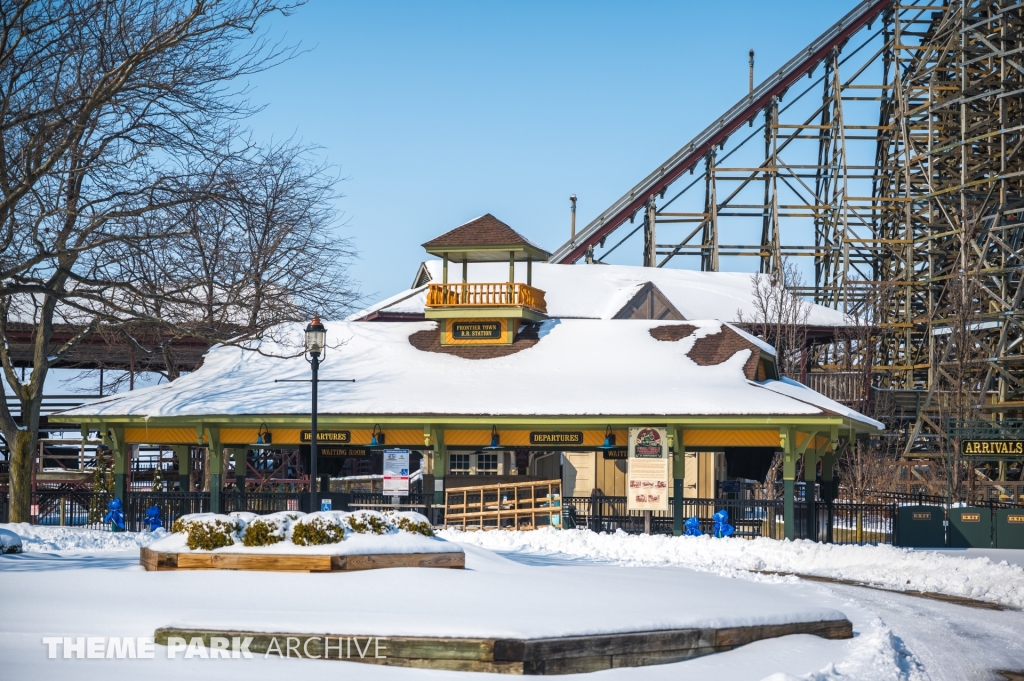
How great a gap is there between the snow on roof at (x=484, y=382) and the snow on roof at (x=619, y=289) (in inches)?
541

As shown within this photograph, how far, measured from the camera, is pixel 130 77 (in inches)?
754

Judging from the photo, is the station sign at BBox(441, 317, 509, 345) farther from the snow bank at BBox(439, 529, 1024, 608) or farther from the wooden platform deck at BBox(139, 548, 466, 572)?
the wooden platform deck at BBox(139, 548, 466, 572)

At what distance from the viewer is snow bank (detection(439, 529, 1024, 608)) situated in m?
20.8

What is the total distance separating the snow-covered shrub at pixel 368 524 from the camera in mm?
15555

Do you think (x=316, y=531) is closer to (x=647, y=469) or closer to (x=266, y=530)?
(x=266, y=530)

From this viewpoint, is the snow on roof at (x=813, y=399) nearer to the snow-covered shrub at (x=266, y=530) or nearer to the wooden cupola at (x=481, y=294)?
the wooden cupola at (x=481, y=294)

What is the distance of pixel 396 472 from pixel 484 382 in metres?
3.54

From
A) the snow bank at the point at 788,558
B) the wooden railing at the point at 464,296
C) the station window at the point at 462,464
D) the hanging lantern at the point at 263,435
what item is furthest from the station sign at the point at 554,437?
the station window at the point at 462,464

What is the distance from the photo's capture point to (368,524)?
15.6 metres

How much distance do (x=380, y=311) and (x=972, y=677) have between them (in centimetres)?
3802

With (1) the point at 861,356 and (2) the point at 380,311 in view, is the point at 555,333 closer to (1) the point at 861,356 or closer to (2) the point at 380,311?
(2) the point at 380,311

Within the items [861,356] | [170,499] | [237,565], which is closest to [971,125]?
[861,356]

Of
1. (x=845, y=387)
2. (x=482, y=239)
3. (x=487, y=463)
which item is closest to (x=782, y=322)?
(x=845, y=387)

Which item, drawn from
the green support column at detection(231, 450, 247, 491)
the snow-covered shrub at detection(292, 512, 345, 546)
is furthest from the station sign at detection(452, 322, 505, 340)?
the snow-covered shrub at detection(292, 512, 345, 546)
